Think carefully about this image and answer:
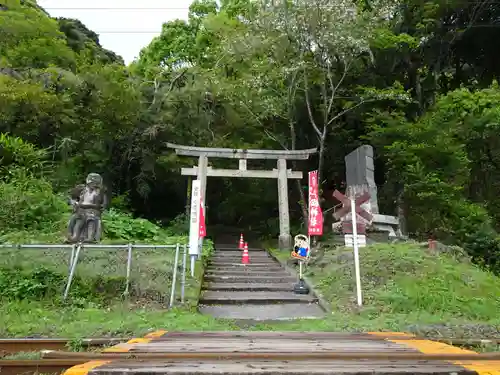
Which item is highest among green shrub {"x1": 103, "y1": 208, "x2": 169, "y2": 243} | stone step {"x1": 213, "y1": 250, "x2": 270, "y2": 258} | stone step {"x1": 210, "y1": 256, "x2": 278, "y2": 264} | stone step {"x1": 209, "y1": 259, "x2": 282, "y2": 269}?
green shrub {"x1": 103, "y1": 208, "x2": 169, "y2": 243}

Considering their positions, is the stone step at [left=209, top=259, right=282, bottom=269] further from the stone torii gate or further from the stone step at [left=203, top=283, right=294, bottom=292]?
the stone torii gate

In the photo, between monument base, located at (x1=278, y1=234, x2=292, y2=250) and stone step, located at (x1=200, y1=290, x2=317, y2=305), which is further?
monument base, located at (x1=278, y1=234, x2=292, y2=250)

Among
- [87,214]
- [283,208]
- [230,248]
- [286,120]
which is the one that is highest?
[286,120]

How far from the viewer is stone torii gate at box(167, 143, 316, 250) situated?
17.3 meters

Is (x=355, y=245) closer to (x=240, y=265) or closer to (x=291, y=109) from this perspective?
(x=240, y=265)

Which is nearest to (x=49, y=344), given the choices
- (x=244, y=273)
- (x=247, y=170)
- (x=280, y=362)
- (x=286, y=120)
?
(x=280, y=362)

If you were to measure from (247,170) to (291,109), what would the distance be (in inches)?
129

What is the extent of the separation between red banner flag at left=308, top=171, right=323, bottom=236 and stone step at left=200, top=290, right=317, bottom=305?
10.2ft

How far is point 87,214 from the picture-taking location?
463 inches

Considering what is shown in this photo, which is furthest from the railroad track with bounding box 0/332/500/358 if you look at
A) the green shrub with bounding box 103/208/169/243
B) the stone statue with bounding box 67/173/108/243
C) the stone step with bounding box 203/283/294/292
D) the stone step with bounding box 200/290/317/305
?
the green shrub with bounding box 103/208/169/243

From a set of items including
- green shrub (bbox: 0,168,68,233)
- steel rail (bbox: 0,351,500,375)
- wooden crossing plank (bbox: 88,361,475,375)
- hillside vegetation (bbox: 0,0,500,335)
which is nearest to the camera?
wooden crossing plank (bbox: 88,361,475,375)

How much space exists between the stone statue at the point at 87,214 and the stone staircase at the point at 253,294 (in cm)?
328

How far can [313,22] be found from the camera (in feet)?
53.2

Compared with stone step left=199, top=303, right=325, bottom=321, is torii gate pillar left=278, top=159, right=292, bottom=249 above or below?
above
